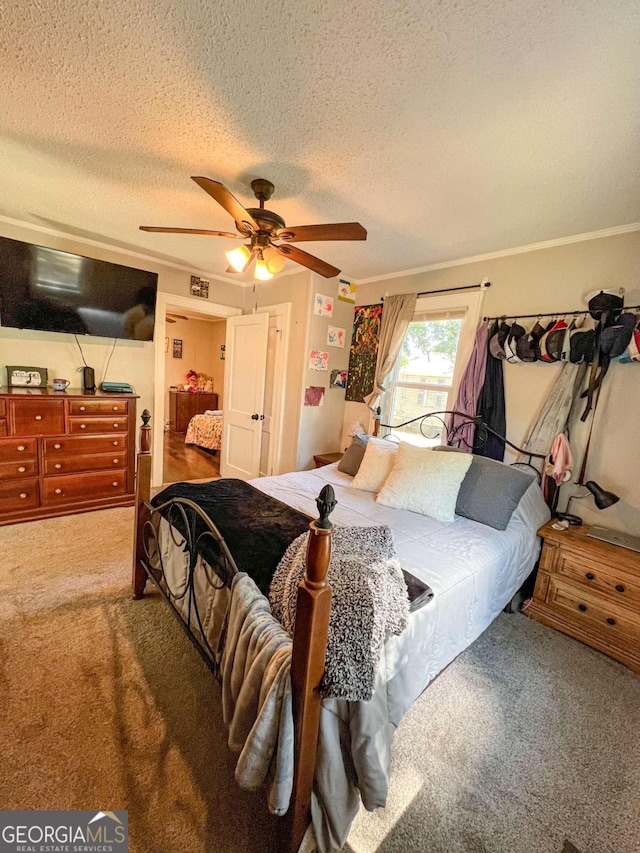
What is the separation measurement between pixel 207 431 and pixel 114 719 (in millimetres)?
4496

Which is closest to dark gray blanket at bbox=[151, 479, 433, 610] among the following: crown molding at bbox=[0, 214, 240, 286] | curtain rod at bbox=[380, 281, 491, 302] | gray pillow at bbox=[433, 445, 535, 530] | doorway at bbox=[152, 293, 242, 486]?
gray pillow at bbox=[433, 445, 535, 530]

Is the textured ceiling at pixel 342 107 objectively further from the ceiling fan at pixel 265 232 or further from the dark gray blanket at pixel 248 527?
the dark gray blanket at pixel 248 527

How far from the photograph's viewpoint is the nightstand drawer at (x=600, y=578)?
1.82m

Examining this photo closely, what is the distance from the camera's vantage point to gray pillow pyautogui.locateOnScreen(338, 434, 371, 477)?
9.23ft

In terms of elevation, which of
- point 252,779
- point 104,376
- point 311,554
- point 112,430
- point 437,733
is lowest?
point 437,733

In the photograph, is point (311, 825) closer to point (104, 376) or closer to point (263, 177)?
point (263, 177)

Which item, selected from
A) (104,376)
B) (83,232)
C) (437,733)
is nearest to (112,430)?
(104,376)

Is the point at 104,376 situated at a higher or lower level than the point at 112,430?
higher

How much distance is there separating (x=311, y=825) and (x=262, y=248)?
251 cm

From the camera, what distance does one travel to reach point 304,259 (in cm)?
221

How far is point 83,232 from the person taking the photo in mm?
3088

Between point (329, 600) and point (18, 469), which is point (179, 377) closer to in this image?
point (18, 469)

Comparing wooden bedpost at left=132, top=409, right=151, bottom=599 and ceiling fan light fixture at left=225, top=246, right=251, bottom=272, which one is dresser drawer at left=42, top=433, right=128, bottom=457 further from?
ceiling fan light fixture at left=225, top=246, right=251, bottom=272

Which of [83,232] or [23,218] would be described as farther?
[83,232]
